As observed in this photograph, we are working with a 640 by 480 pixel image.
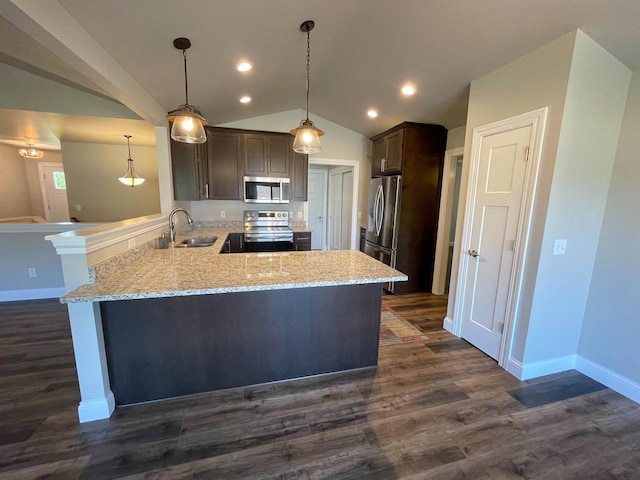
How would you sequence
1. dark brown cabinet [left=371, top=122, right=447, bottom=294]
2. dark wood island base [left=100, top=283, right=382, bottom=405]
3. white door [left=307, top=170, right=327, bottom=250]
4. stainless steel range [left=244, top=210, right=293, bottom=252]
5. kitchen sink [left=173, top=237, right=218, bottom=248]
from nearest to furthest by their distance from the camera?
dark wood island base [left=100, top=283, right=382, bottom=405], kitchen sink [left=173, top=237, right=218, bottom=248], dark brown cabinet [left=371, top=122, right=447, bottom=294], stainless steel range [left=244, top=210, right=293, bottom=252], white door [left=307, top=170, right=327, bottom=250]

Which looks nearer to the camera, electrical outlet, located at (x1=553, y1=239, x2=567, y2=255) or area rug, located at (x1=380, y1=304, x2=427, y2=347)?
electrical outlet, located at (x1=553, y1=239, x2=567, y2=255)

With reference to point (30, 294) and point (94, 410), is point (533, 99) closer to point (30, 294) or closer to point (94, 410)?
point (94, 410)

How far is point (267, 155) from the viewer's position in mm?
4258

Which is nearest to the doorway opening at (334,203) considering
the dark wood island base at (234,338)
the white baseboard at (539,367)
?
the dark wood island base at (234,338)

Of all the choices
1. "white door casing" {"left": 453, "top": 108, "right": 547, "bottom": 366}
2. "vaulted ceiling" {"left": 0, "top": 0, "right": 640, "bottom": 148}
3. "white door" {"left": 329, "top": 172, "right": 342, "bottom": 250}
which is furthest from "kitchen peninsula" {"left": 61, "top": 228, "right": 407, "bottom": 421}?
"white door" {"left": 329, "top": 172, "right": 342, "bottom": 250}

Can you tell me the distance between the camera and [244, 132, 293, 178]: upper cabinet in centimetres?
419

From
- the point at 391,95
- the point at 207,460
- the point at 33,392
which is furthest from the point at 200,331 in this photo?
the point at 391,95

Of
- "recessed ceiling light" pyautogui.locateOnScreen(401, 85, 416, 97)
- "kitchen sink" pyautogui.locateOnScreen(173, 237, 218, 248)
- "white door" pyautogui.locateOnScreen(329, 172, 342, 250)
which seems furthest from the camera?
"white door" pyautogui.locateOnScreen(329, 172, 342, 250)

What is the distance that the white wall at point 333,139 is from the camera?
14.3 feet

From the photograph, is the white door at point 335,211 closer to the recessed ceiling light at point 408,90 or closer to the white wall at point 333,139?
the white wall at point 333,139

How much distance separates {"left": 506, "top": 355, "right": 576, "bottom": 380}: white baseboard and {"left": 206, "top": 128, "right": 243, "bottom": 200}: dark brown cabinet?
3.94m

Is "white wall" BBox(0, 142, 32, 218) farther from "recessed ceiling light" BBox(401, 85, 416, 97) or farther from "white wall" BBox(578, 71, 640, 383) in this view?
"white wall" BBox(578, 71, 640, 383)

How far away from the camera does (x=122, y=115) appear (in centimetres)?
329

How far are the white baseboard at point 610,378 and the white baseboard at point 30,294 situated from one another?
5.92m
